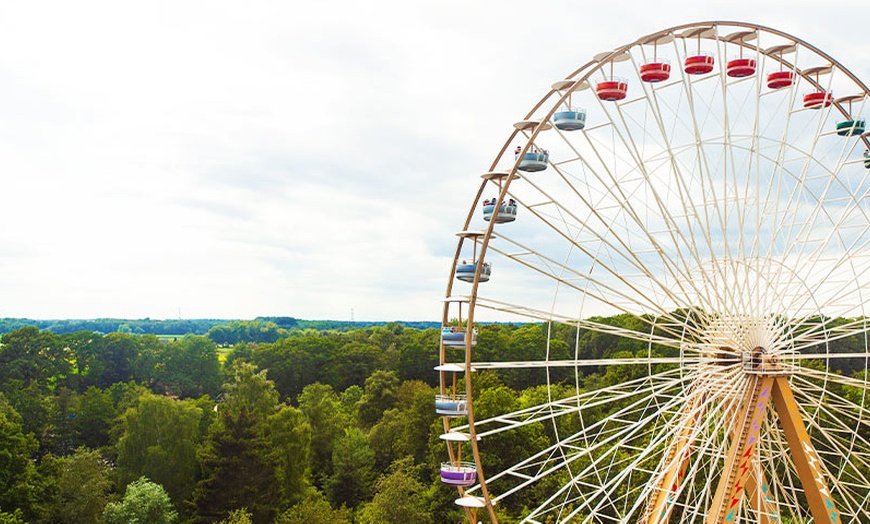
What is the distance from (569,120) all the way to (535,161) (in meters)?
1.40

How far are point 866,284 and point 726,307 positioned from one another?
154 inches

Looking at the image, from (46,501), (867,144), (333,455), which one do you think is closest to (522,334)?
(333,455)

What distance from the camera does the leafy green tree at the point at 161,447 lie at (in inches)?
1866

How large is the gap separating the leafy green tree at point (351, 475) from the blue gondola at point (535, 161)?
32475mm

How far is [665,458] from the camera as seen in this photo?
20.5 m

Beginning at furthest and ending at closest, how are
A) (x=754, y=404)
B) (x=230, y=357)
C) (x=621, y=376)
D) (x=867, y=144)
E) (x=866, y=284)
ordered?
(x=230, y=357) → (x=621, y=376) → (x=867, y=144) → (x=866, y=284) → (x=754, y=404)

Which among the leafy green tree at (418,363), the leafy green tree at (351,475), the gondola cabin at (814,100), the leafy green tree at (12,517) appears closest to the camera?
the gondola cabin at (814,100)

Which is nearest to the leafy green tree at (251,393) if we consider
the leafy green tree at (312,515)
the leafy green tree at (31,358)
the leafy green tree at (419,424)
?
the leafy green tree at (419,424)

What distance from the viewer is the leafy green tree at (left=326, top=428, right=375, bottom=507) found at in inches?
1945

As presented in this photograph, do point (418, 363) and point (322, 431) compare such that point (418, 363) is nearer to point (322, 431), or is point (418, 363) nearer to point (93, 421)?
point (322, 431)

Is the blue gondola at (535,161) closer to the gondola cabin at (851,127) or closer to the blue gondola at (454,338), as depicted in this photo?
the blue gondola at (454,338)

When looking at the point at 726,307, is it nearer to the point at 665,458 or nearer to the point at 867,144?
the point at 665,458

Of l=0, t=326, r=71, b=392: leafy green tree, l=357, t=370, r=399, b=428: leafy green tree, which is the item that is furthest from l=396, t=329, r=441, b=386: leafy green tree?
l=0, t=326, r=71, b=392: leafy green tree

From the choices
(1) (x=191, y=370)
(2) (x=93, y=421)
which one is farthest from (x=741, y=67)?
(1) (x=191, y=370)
